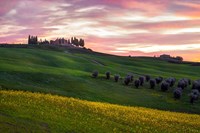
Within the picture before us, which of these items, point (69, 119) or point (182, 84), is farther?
point (182, 84)

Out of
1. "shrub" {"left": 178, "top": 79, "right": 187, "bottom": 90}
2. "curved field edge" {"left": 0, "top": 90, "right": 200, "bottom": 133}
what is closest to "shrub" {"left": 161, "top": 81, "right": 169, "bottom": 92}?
"shrub" {"left": 178, "top": 79, "right": 187, "bottom": 90}

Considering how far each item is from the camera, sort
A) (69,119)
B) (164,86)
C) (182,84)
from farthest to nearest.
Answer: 1. (182,84)
2. (164,86)
3. (69,119)

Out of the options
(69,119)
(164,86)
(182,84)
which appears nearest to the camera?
(69,119)

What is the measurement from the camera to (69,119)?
39.0 metres

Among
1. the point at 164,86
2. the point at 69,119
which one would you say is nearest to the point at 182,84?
the point at 164,86

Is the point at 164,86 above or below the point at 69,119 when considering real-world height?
below

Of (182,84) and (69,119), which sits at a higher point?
(69,119)

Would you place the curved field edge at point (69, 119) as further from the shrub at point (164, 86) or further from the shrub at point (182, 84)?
the shrub at point (182, 84)

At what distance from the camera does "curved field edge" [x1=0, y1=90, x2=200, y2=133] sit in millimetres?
33812

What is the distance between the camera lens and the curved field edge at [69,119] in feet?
111

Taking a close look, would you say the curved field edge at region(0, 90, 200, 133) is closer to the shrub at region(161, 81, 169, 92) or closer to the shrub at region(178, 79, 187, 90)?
the shrub at region(161, 81, 169, 92)

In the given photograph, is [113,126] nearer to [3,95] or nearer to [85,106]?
[85,106]

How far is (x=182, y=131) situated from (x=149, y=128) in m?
4.26

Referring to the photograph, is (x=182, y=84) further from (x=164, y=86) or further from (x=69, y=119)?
(x=69, y=119)
